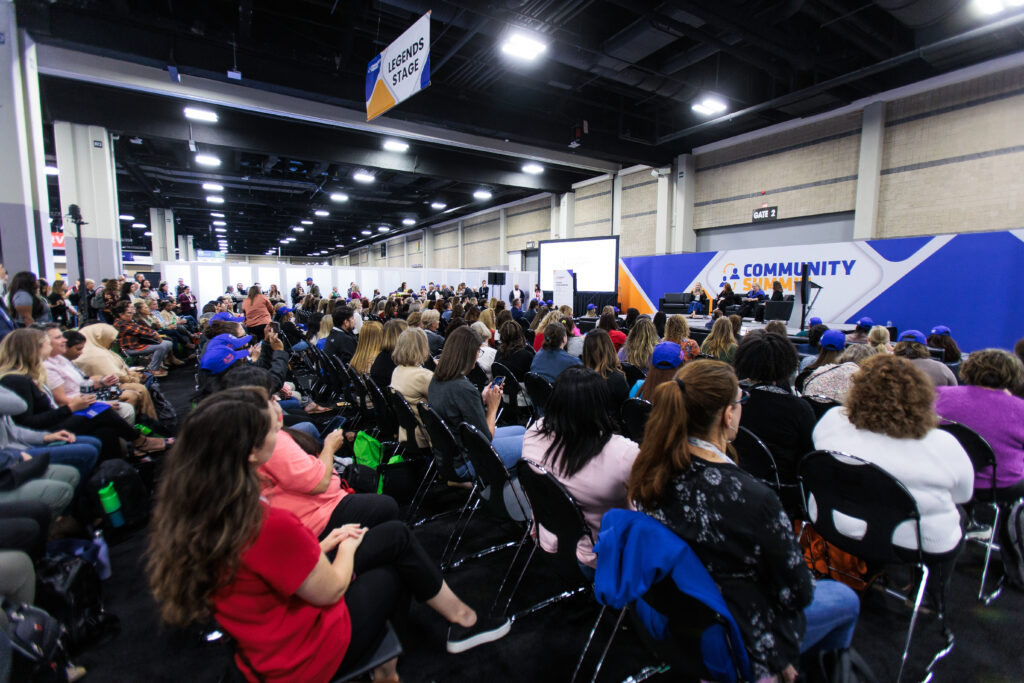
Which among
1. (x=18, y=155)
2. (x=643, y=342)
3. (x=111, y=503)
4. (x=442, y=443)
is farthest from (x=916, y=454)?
(x=18, y=155)

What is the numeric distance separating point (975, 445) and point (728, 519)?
188 cm

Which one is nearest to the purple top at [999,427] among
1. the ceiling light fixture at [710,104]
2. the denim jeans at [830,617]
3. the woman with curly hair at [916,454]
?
the woman with curly hair at [916,454]

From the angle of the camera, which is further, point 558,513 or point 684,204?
point 684,204

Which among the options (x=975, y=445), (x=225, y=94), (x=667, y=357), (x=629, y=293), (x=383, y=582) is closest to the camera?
(x=383, y=582)

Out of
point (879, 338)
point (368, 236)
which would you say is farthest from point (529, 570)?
point (368, 236)

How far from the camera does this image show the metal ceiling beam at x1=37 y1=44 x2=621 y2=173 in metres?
6.50

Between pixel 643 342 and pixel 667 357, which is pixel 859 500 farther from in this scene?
pixel 643 342

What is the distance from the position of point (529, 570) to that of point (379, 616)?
1.23 meters

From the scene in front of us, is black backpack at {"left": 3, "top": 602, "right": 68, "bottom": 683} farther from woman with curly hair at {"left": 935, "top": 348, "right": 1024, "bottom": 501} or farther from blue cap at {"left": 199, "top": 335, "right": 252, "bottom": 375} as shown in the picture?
woman with curly hair at {"left": 935, "top": 348, "right": 1024, "bottom": 501}

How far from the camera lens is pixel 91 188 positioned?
28.6ft

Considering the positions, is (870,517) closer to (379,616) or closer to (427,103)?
(379,616)

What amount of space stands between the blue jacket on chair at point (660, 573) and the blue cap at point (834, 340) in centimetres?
270

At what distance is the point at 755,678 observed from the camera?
112 centimetres

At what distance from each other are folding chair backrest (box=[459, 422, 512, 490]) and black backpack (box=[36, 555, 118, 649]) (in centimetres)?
169
